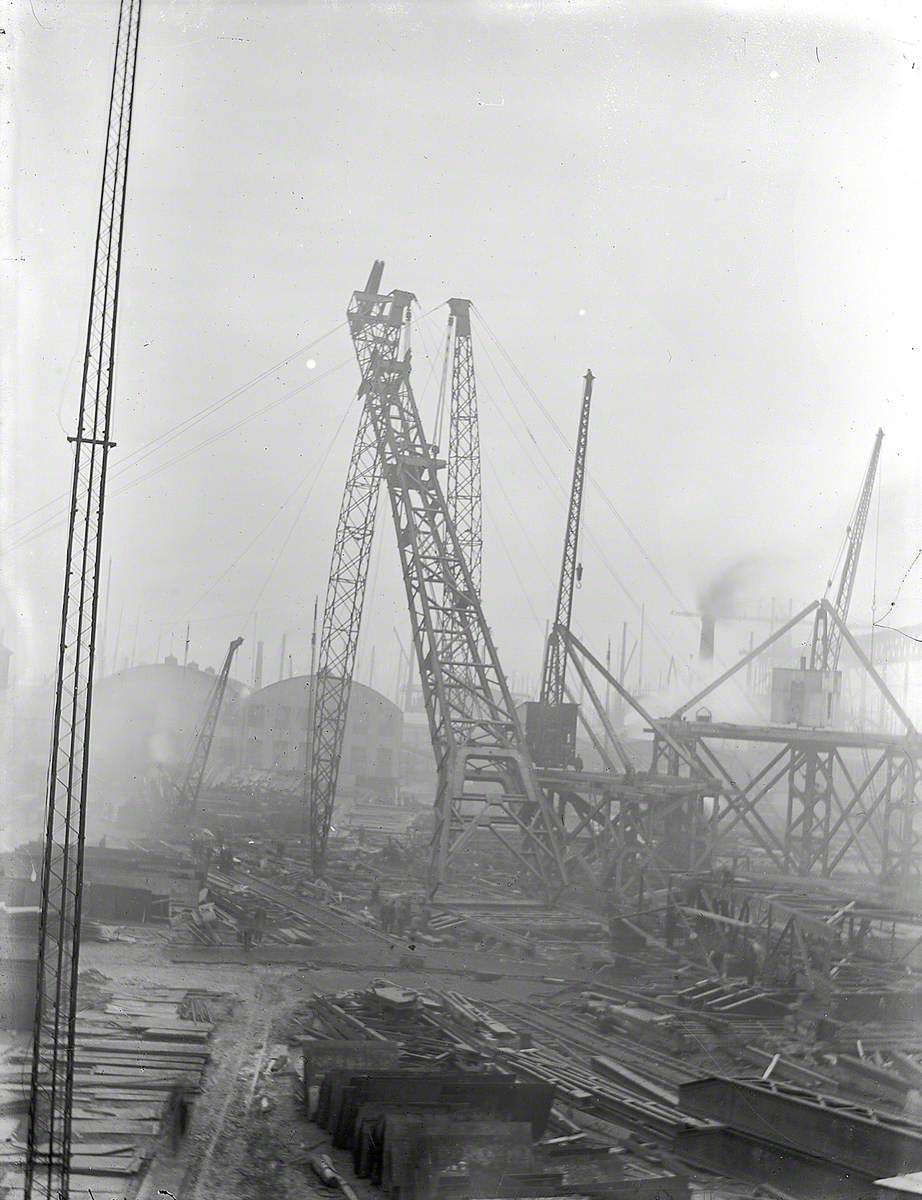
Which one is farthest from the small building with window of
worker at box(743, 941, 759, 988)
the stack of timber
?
the stack of timber

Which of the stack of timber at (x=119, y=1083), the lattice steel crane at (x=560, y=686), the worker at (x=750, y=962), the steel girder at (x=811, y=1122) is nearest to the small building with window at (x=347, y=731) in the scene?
the lattice steel crane at (x=560, y=686)

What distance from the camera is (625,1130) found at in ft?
36.1

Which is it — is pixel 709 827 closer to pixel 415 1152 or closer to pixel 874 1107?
pixel 874 1107

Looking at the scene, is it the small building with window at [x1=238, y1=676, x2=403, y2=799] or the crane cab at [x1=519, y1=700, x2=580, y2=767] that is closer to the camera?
the crane cab at [x1=519, y1=700, x2=580, y2=767]

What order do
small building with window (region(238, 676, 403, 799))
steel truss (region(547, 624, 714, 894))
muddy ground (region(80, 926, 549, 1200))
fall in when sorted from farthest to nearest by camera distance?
small building with window (region(238, 676, 403, 799)) → steel truss (region(547, 624, 714, 894)) → muddy ground (region(80, 926, 549, 1200))

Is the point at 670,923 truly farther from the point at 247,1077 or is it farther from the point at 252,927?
the point at 247,1077

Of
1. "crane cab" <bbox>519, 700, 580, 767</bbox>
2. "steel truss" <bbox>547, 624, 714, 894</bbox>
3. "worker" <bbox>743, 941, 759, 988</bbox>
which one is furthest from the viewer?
"crane cab" <bbox>519, 700, 580, 767</bbox>

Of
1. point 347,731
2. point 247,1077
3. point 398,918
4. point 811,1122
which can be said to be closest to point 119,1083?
point 247,1077

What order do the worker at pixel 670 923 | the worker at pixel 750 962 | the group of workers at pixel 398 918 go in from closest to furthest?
1. the worker at pixel 750 962
2. the worker at pixel 670 923
3. the group of workers at pixel 398 918

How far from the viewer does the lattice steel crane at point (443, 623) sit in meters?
26.0

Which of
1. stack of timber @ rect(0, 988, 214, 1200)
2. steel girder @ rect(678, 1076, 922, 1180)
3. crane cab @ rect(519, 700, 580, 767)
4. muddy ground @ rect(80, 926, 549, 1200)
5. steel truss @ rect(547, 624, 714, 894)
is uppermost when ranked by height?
crane cab @ rect(519, 700, 580, 767)

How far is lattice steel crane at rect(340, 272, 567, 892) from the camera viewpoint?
85.5 ft

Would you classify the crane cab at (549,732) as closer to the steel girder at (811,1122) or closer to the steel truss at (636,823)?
the steel truss at (636,823)

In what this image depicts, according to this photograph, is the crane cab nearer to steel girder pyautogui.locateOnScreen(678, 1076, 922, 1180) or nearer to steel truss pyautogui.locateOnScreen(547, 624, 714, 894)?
steel truss pyautogui.locateOnScreen(547, 624, 714, 894)
